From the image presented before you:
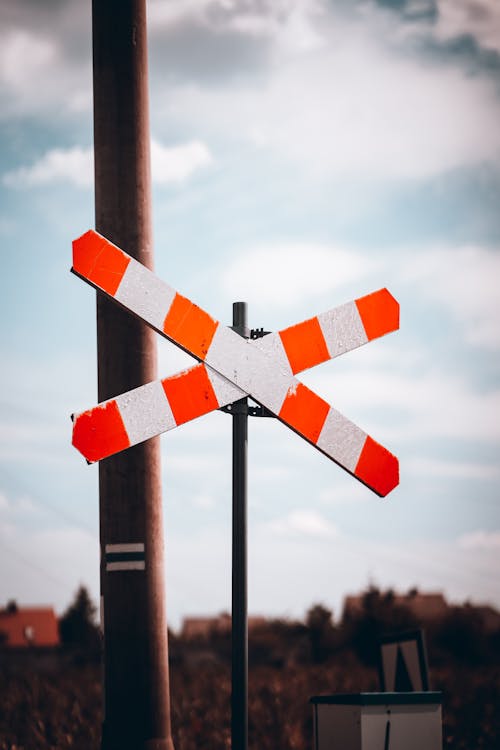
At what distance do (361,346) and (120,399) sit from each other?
1.29 m

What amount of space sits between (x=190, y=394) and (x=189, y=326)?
0.32m

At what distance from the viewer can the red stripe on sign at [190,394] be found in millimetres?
4688

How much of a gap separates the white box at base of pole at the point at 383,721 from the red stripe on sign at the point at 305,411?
141 centimetres

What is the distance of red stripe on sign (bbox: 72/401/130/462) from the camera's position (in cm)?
442

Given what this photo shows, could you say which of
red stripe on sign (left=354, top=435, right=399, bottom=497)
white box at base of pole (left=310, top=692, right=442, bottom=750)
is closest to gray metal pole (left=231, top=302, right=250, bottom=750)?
red stripe on sign (left=354, top=435, right=399, bottom=497)

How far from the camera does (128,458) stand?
5895mm

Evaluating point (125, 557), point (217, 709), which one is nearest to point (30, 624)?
point (217, 709)

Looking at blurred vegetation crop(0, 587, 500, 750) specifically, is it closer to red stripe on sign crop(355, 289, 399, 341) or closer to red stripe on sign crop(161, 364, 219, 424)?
red stripe on sign crop(355, 289, 399, 341)

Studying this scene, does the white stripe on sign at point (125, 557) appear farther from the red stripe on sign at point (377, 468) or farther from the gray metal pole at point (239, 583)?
the red stripe on sign at point (377, 468)

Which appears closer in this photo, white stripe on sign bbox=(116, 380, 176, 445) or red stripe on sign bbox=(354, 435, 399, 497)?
white stripe on sign bbox=(116, 380, 176, 445)

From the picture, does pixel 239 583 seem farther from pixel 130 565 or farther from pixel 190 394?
pixel 130 565

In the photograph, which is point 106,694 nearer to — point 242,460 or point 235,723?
point 235,723

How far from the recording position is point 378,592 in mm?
28406

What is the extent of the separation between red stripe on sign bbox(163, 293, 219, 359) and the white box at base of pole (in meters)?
1.95
